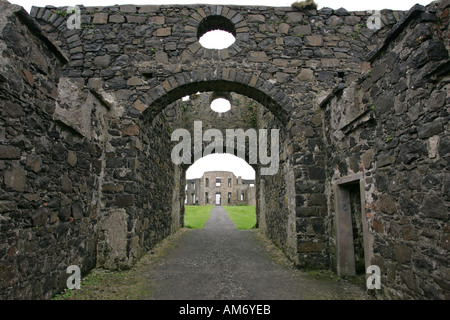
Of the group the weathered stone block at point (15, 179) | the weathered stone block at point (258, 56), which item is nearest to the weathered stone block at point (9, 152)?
the weathered stone block at point (15, 179)

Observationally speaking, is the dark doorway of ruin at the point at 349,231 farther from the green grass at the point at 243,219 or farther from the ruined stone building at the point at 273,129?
the green grass at the point at 243,219

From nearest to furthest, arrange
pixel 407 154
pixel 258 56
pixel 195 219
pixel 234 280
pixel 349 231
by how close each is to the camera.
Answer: pixel 407 154, pixel 234 280, pixel 349 231, pixel 258 56, pixel 195 219

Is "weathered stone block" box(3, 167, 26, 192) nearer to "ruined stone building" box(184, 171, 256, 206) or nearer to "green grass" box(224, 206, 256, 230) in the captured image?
"green grass" box(224, 206, 256, 230)

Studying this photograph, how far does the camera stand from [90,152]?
478 centimetres

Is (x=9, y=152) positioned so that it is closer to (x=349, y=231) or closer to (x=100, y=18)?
Answer: (x=100, y=18)

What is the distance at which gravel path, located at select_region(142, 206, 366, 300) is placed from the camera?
3803 mm

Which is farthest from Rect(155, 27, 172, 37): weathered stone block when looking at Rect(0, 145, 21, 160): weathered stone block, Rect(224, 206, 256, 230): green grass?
Rect(224, 206, 256, 230): green grass

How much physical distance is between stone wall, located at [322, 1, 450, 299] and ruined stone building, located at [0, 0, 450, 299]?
0.02 m

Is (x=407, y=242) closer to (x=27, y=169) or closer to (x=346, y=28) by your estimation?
(x=27, y=169)

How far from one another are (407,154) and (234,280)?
329 centimetres

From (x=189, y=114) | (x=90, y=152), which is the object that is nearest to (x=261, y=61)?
(x=90, y=152)

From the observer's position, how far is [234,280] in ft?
14.7

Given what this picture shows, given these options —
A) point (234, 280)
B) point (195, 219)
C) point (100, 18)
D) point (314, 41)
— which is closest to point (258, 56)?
point (314, 41)

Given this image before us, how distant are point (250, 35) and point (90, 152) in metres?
4.27
